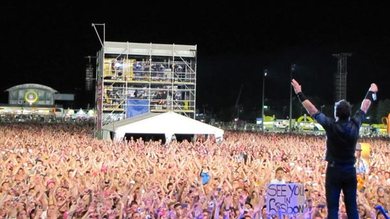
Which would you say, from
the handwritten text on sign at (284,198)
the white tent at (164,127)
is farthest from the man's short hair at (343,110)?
the white tent at (164,127)

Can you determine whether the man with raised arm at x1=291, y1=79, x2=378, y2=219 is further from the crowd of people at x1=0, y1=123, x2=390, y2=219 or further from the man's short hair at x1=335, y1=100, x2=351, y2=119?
the crowd of people at x1=0, y1=123, x2=390, y2=219

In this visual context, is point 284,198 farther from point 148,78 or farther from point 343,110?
point 148,78

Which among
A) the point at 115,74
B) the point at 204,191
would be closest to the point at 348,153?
the point at 204,191

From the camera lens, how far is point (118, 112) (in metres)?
32.1

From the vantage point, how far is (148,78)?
30.9m

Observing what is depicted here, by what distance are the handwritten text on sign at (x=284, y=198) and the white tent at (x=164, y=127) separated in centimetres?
1791

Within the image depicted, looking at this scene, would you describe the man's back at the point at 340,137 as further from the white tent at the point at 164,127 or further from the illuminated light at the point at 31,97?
the illuminated light at the point at 31,97

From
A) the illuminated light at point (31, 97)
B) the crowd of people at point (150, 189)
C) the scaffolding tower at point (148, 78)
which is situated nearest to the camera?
the crowd of people at point (150, 189)

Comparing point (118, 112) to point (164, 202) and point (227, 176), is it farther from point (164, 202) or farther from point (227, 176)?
point (164, 202)

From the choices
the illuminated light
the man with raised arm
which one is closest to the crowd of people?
the man with raised arm

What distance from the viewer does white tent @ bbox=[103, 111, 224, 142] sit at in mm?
23500

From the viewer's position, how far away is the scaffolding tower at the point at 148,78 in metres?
30.6

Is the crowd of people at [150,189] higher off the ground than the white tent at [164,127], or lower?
lower

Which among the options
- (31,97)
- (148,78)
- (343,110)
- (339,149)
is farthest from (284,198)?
(31,97)
